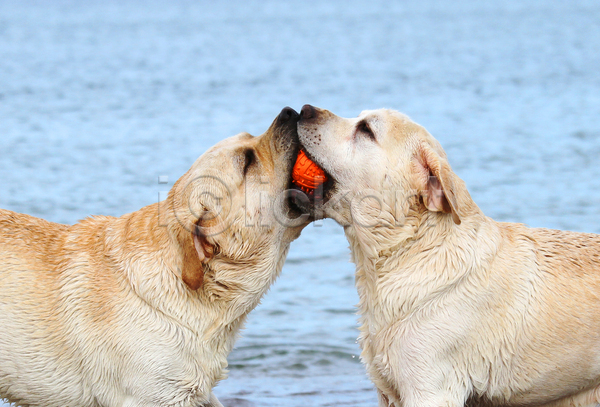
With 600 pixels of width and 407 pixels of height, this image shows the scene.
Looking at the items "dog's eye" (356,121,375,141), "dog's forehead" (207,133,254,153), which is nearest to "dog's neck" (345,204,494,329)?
"dog's eye" (356,121,375,141)

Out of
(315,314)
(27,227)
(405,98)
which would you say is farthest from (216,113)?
(27,227)

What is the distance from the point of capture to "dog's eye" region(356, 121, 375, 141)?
17.2 ft

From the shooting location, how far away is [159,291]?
5.06 m

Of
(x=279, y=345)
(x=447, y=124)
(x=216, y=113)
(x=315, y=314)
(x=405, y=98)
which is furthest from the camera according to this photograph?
(x=405, y=98)

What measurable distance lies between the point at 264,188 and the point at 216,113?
1613 cm

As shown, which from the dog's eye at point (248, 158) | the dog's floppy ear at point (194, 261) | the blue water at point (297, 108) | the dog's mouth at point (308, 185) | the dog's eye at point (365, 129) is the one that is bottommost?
the blue water at point (297, 108)

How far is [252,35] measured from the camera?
4669 centimetres

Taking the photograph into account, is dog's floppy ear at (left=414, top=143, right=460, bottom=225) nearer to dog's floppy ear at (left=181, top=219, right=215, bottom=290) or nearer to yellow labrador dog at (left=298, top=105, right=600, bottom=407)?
yellow labrador dog at (left=298, top=105, right=600, bottom=407)

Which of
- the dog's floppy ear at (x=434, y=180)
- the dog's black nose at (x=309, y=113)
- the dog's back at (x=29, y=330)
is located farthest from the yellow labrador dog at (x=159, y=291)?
the dog's floppy ear at (x=434, y=180)

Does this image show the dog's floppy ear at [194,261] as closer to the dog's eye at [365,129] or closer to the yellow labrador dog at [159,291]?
the yellow labrador dog at [159,291]

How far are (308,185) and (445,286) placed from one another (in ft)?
3.98

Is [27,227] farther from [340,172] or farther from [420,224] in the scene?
[420,224]

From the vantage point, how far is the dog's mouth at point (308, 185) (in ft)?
17.1

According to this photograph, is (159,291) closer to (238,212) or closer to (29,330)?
(238,212)
